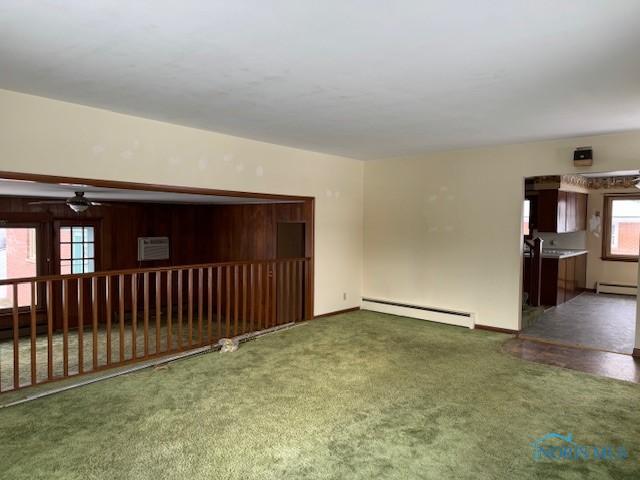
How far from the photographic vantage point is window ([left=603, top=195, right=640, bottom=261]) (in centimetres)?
861

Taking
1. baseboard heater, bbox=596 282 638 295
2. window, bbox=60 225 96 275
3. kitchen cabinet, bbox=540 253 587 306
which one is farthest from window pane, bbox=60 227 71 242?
baseboard heater, bbox=596 282 638 295

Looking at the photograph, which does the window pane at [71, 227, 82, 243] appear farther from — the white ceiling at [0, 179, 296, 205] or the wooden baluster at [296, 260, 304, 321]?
the wooden baluster at [296, 260, 304, 321]

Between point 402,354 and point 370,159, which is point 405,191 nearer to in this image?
point 370,159

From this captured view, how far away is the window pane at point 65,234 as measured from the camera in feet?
21.4

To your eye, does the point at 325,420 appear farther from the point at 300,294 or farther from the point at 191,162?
the point at 300,294

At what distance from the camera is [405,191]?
6.66 metres

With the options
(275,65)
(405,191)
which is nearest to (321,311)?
(405,191)

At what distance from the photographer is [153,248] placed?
7.44m

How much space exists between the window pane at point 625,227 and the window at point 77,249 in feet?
32.2

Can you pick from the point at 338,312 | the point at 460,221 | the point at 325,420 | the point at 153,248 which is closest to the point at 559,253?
the point at 460,221

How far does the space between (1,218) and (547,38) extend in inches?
267

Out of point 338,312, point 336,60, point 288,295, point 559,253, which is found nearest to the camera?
point 336,60

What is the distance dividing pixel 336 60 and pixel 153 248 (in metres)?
5.75

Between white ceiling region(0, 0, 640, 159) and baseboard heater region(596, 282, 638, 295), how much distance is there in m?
5.51
